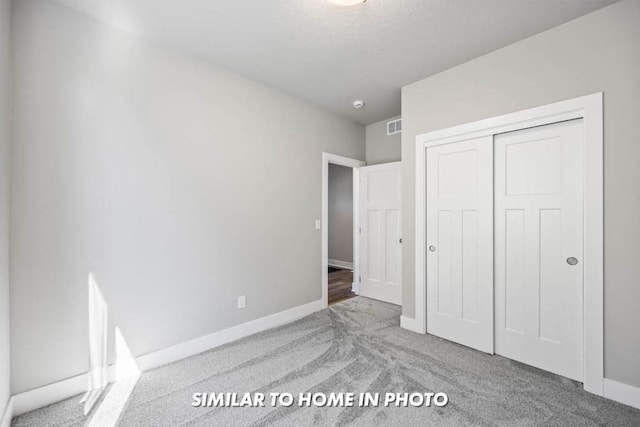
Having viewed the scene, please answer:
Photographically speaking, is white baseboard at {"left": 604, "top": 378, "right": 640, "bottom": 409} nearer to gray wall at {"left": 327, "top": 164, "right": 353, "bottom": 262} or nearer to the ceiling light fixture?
the ceiling light fixture

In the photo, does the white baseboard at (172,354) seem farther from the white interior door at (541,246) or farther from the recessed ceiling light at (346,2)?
the recessed ceiling light at (346,2)

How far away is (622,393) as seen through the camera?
1834mm

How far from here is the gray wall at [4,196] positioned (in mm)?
1531

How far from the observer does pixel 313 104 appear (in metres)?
3.57

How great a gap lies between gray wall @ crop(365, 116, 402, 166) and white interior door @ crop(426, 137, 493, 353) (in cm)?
114

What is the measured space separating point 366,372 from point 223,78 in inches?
114

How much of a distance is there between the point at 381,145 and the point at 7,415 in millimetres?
4356

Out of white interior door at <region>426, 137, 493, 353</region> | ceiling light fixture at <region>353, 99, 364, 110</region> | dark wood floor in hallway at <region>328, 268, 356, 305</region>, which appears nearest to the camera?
white interior door at <region>426, 137, 493, 353</region>

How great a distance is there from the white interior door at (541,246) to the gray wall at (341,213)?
403 centimetres

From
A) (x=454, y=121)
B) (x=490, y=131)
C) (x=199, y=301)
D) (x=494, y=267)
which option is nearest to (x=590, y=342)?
(x=494, y=267)

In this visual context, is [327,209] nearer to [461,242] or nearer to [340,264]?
[461,242]

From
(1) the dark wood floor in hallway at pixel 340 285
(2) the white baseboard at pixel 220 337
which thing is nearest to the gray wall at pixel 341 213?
(1) the dark wood floor in hallway at pixel 340 285

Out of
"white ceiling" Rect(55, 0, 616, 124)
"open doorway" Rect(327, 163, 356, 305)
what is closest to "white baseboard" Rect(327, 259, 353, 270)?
"open doorway" Rect(327, 163, 356, 305)

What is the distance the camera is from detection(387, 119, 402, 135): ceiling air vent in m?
3.95
